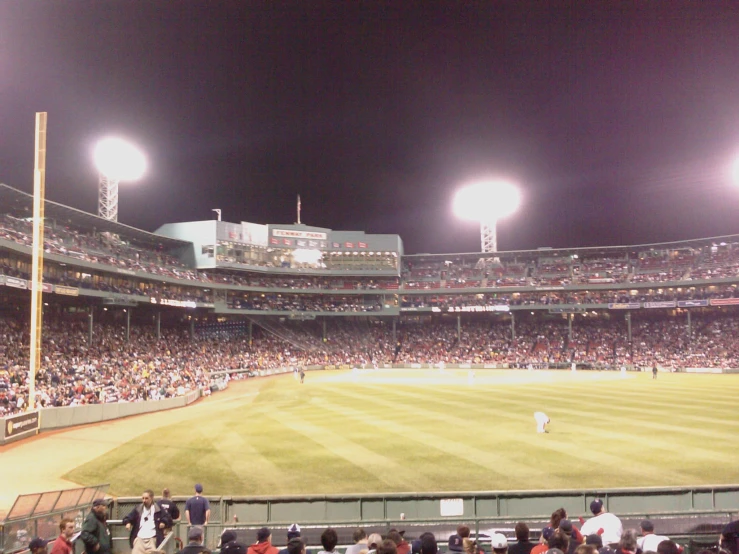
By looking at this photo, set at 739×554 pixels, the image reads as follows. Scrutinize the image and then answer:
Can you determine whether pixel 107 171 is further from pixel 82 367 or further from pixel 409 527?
pixel 409 527

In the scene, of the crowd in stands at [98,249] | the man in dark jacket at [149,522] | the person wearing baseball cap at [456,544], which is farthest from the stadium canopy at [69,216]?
the person wearing baseball cap at [456,544]

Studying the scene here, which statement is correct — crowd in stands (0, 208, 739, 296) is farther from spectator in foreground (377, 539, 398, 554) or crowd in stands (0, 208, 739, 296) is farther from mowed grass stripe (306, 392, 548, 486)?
spectator in foreground (377, 539, 398, 554)

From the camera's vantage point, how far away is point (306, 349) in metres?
72.6

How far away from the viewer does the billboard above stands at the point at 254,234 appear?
7631 centimetres

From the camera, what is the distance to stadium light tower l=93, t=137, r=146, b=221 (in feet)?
169

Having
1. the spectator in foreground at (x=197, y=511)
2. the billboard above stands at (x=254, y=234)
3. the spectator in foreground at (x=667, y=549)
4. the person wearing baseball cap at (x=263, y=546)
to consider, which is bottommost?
the spectator in foreground at (x=197, y=511)

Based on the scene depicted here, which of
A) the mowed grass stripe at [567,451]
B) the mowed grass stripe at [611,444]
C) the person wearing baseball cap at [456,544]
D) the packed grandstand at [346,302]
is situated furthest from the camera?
the packed grandstand at [346,302]

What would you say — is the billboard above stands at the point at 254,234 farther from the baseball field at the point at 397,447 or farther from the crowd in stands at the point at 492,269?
the baseball field at the point at 397,447

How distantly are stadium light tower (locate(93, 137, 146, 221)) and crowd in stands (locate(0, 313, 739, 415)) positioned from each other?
1374 cm

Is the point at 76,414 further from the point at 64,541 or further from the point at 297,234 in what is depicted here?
the point at 297,234

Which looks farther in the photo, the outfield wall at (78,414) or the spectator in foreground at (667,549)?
the outfield wall at (78,414)

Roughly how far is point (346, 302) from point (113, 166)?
39857 mm

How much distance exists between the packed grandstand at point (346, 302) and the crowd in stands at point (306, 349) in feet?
0.92

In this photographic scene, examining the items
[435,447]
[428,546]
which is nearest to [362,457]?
[435,447]
